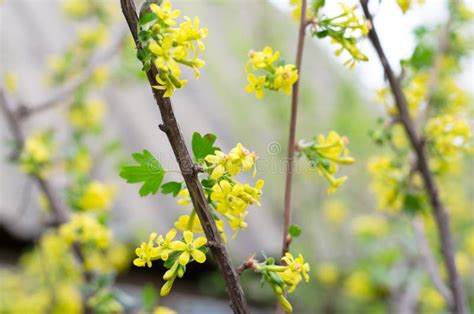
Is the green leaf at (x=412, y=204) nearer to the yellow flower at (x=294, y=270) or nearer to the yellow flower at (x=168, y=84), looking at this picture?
the yellow flower at (x=294, y=270)

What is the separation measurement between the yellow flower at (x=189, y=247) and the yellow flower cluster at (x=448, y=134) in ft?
2.91

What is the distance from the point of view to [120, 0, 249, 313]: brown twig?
2.66 ft

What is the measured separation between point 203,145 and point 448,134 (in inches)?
34.1

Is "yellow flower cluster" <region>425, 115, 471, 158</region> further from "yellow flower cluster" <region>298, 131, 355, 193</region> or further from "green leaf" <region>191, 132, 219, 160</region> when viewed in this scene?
"green leaf" <region>191, 132, 219, 160</region>

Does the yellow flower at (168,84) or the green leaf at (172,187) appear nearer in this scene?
the yellow flower at (168,84)

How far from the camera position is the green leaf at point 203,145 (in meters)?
Answer: 0.87

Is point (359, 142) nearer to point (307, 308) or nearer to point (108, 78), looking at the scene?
point (307, 308)

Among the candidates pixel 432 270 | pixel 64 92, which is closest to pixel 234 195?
pixel 432 270

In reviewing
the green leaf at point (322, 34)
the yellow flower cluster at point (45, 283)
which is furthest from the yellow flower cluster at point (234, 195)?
the yellow flower cluster at point (45, 283)

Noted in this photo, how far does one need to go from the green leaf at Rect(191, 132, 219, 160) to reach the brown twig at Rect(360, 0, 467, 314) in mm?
532

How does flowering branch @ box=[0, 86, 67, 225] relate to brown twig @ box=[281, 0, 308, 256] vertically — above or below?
below

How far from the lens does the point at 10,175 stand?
2.79 metres

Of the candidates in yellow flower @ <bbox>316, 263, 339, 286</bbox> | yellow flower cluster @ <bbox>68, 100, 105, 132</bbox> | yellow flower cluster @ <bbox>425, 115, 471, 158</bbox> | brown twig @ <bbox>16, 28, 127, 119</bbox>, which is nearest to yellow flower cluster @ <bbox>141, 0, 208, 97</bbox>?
yellow flower cluster @ <bbox>425, 115, 471, 158</bbox>

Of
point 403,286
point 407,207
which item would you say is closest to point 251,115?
point 403,286
